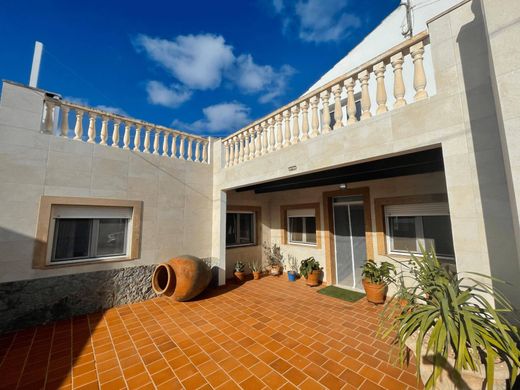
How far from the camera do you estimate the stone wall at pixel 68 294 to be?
3529mm

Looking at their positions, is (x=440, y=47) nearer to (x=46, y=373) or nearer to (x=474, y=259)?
(x=474, y=259)

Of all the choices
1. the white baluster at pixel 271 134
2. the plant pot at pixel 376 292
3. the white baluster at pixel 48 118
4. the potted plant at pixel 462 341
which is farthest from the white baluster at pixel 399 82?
the white baluster at pixel 48 118

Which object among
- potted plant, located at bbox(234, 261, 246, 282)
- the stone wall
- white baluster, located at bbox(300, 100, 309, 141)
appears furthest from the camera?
potted plant, located at bbox(234, 261, 246, 282)

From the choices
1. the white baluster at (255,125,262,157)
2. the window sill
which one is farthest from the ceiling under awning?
the window sill

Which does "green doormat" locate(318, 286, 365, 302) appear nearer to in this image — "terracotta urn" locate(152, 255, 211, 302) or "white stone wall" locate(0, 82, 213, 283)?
"terracotta urn" locate(152, 255, 211, 302)

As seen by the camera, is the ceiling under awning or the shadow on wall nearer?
the shadow on wall

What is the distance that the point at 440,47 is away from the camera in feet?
7.85

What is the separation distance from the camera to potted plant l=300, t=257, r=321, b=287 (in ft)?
18.6

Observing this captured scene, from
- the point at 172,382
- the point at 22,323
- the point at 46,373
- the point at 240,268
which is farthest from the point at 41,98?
the point at 240,268

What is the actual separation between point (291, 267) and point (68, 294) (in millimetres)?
5347

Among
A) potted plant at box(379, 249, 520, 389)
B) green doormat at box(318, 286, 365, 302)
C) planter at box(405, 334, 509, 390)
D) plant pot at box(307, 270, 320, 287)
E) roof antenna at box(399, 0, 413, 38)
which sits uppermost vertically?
roof antenna at box(399, 0, 413, 38)

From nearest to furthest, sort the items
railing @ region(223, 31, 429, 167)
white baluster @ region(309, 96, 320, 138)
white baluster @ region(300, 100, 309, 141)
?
1. railing @ region(223, 31, 429, 167)
2. white baluster @ region(309, 96, 320, 138)
3. white baluster @ region(300, 100, 309, 141)

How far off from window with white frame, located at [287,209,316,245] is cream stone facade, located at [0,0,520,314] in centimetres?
27

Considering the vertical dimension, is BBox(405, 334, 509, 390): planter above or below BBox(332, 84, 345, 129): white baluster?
below
